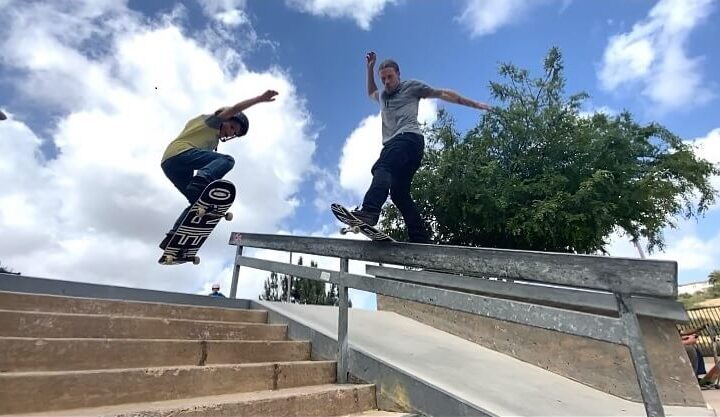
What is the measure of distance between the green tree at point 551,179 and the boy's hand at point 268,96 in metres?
7.73

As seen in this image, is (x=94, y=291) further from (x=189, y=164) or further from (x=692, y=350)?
(x=692, y=350)

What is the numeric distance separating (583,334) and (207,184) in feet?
12.5

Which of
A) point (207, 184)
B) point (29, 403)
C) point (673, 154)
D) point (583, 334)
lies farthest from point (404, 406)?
point (673, 154)

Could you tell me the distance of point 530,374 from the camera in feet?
15.9

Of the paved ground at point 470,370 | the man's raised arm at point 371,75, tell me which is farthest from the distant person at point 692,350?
the man's raised arm at point 371,75

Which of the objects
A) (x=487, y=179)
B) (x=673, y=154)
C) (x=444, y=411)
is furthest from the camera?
(x=673, y=154)

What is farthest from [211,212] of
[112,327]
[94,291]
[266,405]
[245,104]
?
[266,405]

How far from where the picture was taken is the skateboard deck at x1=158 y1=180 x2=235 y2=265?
Answer: 454cm

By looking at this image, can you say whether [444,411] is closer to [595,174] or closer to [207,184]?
[207,184]

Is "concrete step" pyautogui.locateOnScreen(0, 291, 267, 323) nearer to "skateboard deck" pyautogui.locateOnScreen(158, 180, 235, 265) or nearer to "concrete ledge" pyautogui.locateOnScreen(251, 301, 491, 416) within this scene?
"concrete ledge" pyautogui.locateOnScreen(251, 301, 491, 416)

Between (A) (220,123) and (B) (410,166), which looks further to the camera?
(A) (220,123)

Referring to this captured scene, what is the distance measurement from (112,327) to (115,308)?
0.46 metres

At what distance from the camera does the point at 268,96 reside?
4.72 m

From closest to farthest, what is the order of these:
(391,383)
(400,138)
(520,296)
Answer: (520,296) < (391,383) < (400,138)
